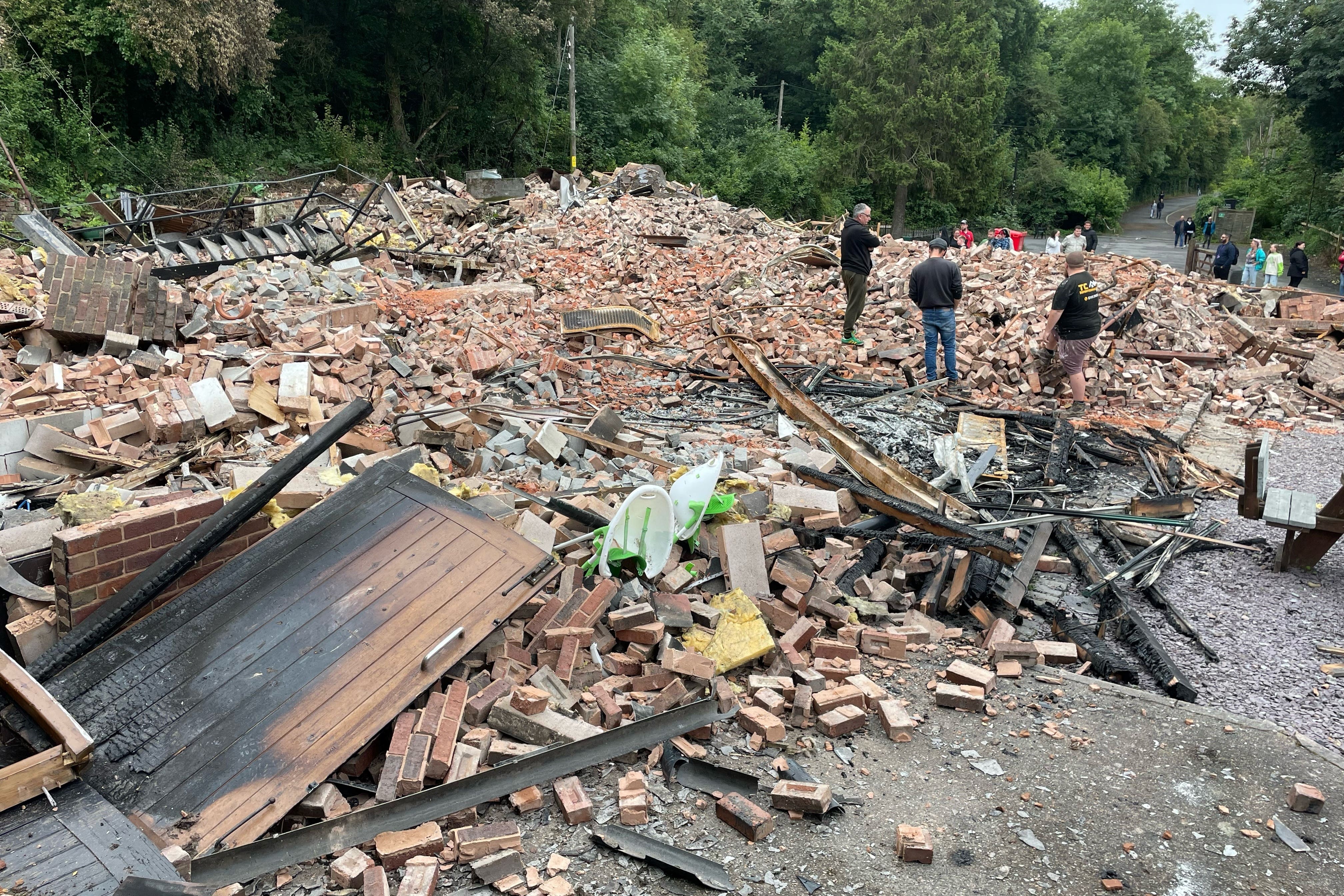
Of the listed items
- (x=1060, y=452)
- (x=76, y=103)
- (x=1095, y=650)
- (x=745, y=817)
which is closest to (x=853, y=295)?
(x=1060, y=452)

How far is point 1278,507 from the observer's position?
5.66 metres

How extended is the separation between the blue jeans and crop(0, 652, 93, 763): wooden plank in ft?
28.1

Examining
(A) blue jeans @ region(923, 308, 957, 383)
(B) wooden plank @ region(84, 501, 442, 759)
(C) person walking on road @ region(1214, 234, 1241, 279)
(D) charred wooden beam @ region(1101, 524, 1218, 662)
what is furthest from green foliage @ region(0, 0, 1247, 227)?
(D) charred wooden beam @ region(1101, 524, 1218, 662)

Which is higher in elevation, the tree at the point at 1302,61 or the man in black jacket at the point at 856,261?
the tree at the point at 1302,61

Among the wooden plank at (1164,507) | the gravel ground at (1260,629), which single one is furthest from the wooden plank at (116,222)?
the gravel ground at (1260,629)

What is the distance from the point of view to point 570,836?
127 inches

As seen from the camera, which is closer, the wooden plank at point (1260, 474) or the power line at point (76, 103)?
the wooden plank at point (1260, 474)

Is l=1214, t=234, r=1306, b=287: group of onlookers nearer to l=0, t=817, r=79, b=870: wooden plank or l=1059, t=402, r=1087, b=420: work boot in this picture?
l=1059, t=402, r=1087, b=420: work boot

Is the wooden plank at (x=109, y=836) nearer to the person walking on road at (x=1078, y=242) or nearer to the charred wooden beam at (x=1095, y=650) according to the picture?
the charred wooden beam at (x=1095, y=650)

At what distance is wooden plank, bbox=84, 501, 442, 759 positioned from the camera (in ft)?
10.7

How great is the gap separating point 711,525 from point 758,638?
1.02 metres

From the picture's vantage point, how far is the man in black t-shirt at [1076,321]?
892 cm

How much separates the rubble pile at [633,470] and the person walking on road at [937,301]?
1.37 ft

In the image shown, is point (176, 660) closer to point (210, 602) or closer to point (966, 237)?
point (210, 602)
